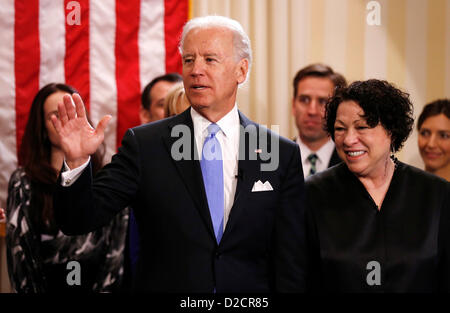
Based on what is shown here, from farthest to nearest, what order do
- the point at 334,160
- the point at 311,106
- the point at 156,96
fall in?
the point at 156,96, the point at 311,106, the point at 334,160

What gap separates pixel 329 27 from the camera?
4.25m

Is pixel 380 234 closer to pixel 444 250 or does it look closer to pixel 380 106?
pixel 444 250

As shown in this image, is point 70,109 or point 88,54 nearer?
point 70,109

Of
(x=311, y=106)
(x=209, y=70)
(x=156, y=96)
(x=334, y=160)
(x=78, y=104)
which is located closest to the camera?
(x=78, y=104)

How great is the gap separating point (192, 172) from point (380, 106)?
0.83 metres

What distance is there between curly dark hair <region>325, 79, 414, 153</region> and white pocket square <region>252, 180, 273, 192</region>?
522 millimetres

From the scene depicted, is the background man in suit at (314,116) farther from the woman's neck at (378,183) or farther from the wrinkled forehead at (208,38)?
the wrinkled forehead at (208,38)

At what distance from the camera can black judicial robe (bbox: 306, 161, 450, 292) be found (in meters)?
2.23

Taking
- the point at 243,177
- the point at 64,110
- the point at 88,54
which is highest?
the point at 88,54

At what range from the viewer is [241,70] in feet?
7.41

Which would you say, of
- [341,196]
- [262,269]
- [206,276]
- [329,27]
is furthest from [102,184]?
[329,27]

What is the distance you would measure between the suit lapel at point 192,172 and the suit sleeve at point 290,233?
1.02ft

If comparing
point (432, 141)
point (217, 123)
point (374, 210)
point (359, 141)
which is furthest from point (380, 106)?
point (432, 141)
